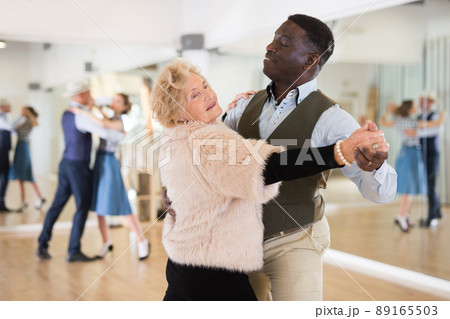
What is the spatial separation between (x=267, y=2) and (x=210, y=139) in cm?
73

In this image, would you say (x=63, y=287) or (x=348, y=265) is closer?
(x=63, y=287)

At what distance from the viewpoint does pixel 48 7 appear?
2.31 m

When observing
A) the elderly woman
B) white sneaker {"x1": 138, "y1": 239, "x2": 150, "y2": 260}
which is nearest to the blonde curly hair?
the elderly woman

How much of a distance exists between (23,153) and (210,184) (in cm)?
247

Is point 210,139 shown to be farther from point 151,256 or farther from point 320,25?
point 151,256

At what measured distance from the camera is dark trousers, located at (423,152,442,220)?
7.88 feet

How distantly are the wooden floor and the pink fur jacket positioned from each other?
→ 552 millimetres

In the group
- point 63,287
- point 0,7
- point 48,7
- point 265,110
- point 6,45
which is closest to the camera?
point 265,110

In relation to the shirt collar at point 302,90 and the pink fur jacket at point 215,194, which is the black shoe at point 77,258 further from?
the shirt collar at point 302,90

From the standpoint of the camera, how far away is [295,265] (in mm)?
854

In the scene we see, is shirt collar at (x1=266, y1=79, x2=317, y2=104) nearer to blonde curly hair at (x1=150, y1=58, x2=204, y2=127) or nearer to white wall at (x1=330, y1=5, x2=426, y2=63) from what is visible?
blonde curly hair at (x1=150, y1=58, x2=204, y2=127)

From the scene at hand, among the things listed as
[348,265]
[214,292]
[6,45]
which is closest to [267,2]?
[214,292]

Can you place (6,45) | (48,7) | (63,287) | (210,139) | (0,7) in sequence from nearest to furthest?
(210,139) < (63,287) < (0,7) < (48,7) < (6,45)

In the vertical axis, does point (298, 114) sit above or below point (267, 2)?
below
